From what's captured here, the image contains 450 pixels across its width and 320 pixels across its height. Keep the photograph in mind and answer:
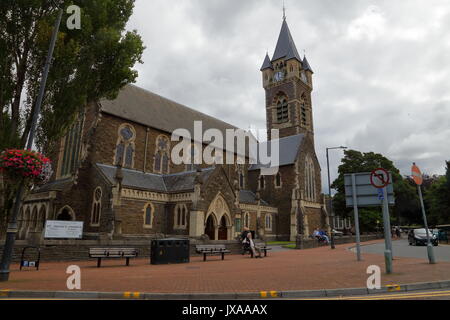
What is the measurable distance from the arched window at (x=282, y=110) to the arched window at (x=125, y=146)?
31680 mm

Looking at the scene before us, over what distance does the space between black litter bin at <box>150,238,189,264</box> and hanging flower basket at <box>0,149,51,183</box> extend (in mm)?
6863

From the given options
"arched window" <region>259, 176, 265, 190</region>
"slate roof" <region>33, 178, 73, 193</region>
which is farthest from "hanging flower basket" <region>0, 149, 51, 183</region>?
"arched window" <region>259, 176, 265, 190</region>

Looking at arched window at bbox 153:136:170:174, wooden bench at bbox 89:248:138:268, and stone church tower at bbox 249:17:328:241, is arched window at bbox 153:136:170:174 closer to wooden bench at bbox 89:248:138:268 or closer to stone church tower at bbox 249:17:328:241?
stone church tower at bbox 249:17:328:241

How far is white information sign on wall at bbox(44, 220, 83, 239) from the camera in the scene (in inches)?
639

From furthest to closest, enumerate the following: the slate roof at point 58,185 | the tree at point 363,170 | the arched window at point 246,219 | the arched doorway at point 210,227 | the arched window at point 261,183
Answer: the tree at point 363,170 < the arched window at point 261,183 < the arched window at point 246,219 < the arched doorway at point 210,227 < the slate roof at point 58,185

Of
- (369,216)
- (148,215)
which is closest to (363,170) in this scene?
(369,216)

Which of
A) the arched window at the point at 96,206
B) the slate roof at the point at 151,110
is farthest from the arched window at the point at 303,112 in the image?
the arched window at the point at 96,206

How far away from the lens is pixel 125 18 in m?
16.1

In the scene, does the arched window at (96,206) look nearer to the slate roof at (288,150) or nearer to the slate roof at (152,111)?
the slate roof at (152,111)

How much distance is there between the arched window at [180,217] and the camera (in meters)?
24.7

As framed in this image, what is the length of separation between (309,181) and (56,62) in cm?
3564
